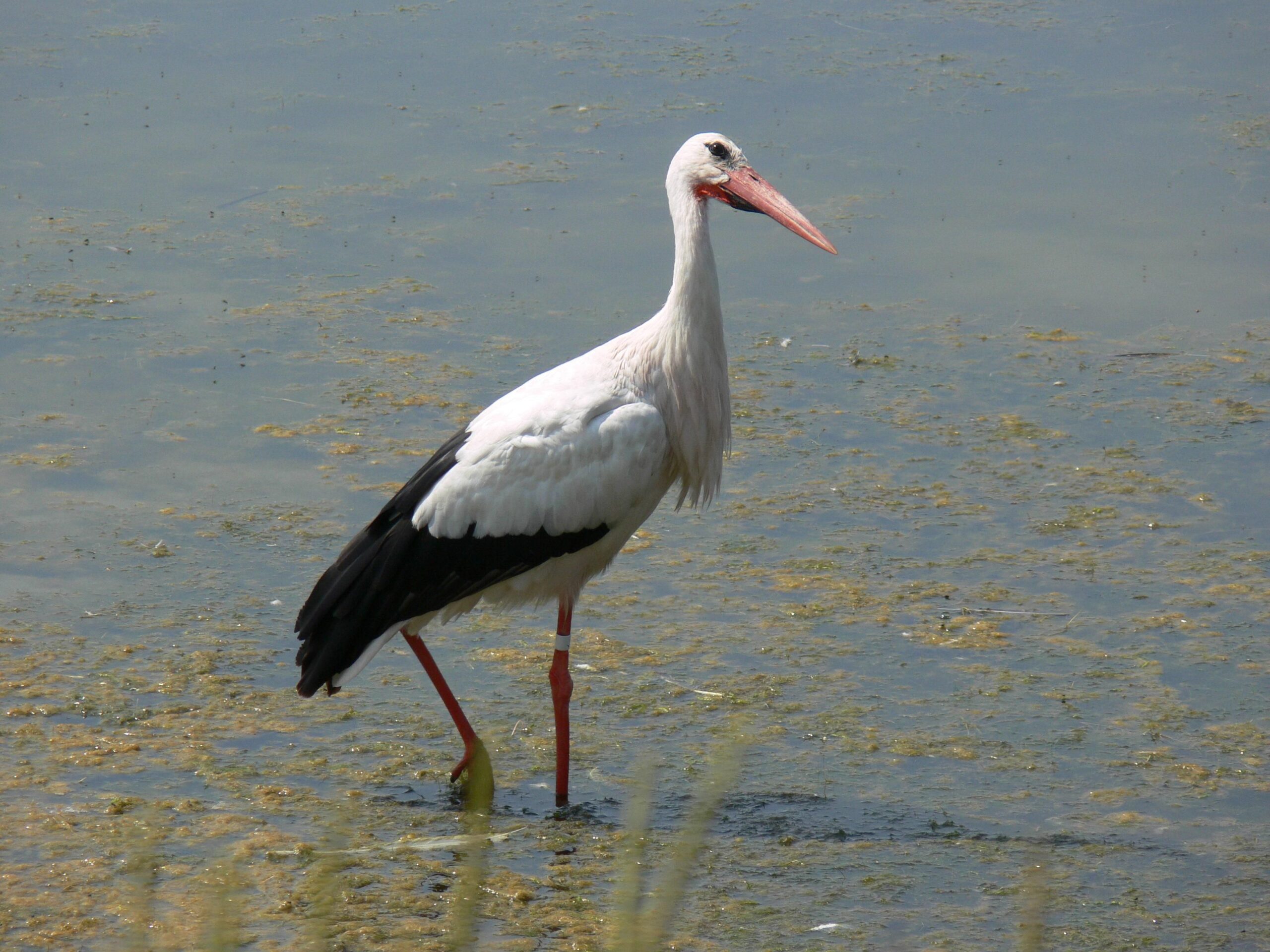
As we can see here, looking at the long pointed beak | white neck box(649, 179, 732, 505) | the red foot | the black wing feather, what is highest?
the long pointed beak

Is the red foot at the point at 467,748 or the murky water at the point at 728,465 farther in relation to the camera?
the red foot at the point at 467,748

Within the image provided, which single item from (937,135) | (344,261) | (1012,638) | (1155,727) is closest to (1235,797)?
(1155,727)

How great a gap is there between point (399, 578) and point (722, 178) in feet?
4.65

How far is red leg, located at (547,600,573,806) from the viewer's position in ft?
15.3

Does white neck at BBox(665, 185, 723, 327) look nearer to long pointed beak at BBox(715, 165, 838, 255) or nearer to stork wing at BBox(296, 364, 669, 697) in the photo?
long pointed beak at BBox(715, 165, 838, 255)

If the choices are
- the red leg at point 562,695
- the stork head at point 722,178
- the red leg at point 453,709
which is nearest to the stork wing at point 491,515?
the red leg at point 453,709

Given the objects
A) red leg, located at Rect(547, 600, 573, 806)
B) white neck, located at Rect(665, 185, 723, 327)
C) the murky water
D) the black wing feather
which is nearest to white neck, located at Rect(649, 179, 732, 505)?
white neck, located at Rect(665, 185, 723, 327)

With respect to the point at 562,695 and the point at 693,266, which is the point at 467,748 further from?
A: the point at 693,266

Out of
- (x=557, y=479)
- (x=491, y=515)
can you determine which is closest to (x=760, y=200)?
(x=557, y=479)

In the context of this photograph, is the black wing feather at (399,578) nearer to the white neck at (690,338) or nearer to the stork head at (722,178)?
the white neck at (690,338)

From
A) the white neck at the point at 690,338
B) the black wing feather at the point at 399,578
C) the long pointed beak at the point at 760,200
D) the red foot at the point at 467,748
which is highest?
the long pointed beak at the point at 760,200

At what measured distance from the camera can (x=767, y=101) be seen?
9789 millimetres

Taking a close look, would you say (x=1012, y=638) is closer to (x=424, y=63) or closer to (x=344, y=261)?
(x=344, y=261)

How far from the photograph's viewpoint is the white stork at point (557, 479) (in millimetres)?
4637
